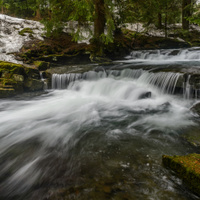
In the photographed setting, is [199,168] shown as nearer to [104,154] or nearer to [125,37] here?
[104,154]

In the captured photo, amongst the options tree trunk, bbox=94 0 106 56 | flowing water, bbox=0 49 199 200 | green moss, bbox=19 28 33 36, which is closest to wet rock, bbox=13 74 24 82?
flowing water, bbox=0 49 199 200

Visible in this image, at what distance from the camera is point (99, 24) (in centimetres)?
1118

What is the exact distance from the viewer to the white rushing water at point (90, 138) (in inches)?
92.3

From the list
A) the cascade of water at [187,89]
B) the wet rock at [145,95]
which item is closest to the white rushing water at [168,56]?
the cascade of water at [187,89]

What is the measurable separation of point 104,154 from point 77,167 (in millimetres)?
596

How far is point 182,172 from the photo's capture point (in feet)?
6.86

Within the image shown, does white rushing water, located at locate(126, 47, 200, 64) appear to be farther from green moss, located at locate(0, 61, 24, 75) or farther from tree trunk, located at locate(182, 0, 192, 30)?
green moss, located at locate(0, 61, 24, 75)

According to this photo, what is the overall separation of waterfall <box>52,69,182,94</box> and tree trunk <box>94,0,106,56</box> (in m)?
3.86

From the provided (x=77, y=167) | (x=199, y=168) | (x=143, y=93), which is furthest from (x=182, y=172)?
(x=143, y=93)

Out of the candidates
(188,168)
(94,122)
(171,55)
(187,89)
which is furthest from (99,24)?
(188,168)

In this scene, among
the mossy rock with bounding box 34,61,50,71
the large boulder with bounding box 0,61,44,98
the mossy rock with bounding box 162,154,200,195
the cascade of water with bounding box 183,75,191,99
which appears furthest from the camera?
the mossy rock with bounding box 34,61,50,71

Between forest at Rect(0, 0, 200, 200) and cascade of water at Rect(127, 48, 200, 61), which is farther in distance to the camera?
cascade of water at Rect(127, 48, 200, 61)

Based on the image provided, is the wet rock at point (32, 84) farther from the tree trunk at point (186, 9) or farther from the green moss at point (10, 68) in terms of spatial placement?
the tree trunk at point (186, 9)

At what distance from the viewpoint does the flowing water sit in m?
2.12
